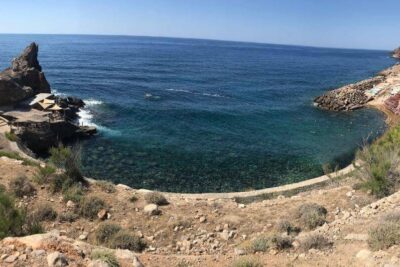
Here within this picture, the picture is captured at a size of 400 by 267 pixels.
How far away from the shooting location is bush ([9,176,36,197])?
1627 cm

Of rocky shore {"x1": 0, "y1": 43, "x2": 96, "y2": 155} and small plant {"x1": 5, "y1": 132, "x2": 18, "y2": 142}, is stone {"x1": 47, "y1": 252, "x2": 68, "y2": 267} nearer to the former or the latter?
rocky shore {"x1": 0, "y1": 43, "x2": 96, "y2": 155}

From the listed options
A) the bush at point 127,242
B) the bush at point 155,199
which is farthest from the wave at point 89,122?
the bush at point 127,242

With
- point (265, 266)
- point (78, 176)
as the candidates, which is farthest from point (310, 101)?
point (265, 266)

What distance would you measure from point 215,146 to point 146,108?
57.2 feet

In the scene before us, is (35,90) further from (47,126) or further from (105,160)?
(105,160)

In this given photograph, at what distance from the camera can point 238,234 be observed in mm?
14883

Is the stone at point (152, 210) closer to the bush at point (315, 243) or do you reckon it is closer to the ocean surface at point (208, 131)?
the bush at point (315, 243)

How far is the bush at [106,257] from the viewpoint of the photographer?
877 cm

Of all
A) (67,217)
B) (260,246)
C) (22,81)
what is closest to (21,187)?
(67,217)

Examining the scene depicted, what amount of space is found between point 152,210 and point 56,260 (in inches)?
327

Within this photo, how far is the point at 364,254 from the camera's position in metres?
10.4

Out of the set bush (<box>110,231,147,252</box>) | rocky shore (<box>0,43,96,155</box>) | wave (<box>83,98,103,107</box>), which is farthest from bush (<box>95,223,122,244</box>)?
wave (<box>83,98,103,107</box>)

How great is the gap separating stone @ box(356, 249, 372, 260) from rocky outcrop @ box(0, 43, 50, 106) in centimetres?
3597

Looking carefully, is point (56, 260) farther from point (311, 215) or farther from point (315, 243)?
point (311, 215)
